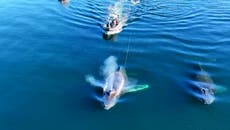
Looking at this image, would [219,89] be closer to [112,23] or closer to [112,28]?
Result: [112,28]

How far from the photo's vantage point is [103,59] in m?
29.6

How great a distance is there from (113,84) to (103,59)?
459 cm

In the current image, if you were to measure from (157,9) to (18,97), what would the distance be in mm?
17703

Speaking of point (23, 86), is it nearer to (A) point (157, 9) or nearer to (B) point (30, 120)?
(B) point (30, 120)

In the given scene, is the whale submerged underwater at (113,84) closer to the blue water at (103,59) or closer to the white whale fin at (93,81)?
the white whale fin at (93,81)

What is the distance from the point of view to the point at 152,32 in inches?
1330

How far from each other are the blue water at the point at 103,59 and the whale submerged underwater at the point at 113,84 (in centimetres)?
42

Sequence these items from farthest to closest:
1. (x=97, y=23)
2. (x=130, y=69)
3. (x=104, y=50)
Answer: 1. (x=97, y=23)
2. (x=104, y=50)
3. (x=130, y=69)

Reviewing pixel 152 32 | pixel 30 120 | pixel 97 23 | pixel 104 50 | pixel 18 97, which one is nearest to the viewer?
pixel 30 120

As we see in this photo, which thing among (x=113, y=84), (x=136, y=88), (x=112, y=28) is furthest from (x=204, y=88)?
(x=112, y=28)

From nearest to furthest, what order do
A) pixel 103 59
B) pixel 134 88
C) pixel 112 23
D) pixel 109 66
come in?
pixel 134 88, pixel 109 66, pixel 103 59, pixel 112 23

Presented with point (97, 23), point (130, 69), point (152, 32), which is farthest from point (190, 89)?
point (97, 23)

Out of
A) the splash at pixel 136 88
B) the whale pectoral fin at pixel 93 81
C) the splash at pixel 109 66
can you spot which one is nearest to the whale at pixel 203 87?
the splash at pixel 136 88

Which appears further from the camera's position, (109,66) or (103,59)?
(103,59)
